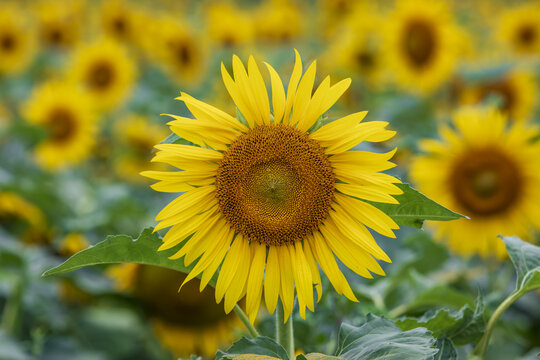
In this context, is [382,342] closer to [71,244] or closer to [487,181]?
[487,181]

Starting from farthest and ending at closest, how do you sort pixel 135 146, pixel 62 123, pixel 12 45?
pixel 12 45
pixel 135 146
pixel 62 123

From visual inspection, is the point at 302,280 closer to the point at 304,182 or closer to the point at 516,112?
the point at 304,182

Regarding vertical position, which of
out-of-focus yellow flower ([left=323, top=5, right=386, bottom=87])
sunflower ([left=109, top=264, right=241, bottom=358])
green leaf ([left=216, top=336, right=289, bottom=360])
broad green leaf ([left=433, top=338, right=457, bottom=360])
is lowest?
sunflower ([left=109, top=264, right=241, bottom=358])

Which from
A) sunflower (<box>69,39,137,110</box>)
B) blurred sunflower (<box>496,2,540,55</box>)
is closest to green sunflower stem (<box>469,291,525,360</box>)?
sunflower (<box>69,39,137,110</box>)

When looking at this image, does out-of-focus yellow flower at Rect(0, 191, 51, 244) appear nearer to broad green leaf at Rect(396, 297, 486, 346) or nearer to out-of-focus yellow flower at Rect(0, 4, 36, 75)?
broad green leaf at Rect(396, 297, 486, 346)

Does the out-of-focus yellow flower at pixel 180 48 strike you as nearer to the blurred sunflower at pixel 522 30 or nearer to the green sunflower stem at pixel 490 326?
the blurred sunflower at pixel 522 30

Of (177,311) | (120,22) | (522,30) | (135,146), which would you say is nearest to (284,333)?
(177,311)

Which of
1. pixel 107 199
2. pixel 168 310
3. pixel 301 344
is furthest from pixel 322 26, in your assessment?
pixel 301 344
